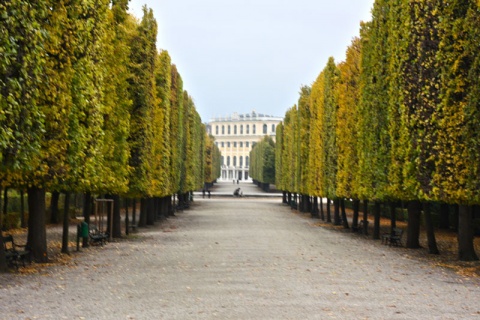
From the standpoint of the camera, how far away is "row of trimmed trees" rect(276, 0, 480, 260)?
1041 inches

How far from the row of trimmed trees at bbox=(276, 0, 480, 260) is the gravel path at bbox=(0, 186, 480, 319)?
267 cm

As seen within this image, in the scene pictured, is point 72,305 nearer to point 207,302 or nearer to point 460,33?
point 207,302

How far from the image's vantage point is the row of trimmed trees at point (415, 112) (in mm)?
26453

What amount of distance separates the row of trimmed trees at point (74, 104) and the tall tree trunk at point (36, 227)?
32mm

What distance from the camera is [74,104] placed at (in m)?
26.3

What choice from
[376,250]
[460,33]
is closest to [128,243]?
[376,250]

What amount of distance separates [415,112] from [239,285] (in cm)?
1198

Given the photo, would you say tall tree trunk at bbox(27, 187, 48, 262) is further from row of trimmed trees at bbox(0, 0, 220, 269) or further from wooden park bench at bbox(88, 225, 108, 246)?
wooden park bench at bbox(88, 225, 108, 246)

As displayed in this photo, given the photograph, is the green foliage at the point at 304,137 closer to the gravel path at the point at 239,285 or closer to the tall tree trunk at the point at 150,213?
the tall tree trunk at the point at 150,213

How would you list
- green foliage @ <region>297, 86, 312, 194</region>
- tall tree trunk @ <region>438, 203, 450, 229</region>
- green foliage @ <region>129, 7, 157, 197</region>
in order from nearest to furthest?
green foliage @ <region>129, 7, 157, 197</region> → tall tree trunk @ <region>438, 203, 450, 229</region> → green foliage @ <region>297, 86, 312, 194</region>

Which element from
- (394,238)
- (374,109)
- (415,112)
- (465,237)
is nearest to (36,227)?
(415,112)

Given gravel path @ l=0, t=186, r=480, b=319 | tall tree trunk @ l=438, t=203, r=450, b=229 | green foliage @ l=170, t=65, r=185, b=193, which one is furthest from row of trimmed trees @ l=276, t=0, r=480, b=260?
green foliage @ l=170, t=65, r=185, b=193

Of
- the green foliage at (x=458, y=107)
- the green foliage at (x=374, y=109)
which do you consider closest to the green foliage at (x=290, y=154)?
the green foliage at (x=374, y=109)

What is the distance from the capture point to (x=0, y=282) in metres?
20.7
